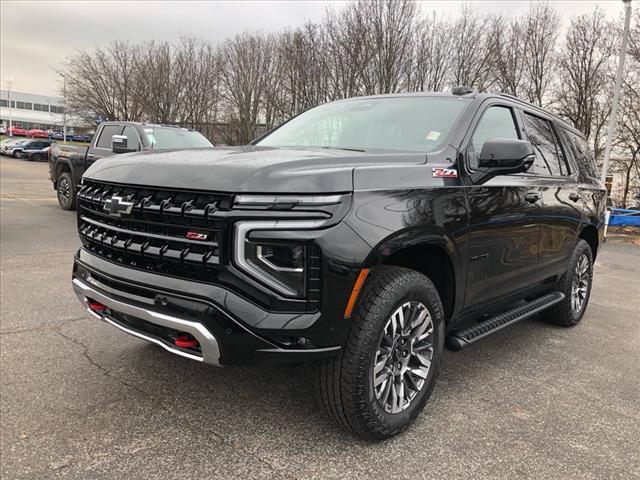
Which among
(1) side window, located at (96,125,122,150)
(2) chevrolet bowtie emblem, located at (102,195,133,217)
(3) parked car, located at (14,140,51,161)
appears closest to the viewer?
(2) chevrolet bowtie emblem, located at (102,195,133,217)

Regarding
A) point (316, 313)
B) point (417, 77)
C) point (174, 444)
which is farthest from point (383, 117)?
point (417, 77)

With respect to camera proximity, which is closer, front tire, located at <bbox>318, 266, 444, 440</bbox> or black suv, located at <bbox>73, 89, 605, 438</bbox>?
black suv, located at <bbox>73, 89, 605, 438</bbox>

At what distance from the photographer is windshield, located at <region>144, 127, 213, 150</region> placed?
9.83 meters

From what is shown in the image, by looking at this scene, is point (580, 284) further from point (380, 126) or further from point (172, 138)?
point (172, 138)

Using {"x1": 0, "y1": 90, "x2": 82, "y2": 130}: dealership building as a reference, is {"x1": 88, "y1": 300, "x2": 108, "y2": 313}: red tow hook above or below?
below

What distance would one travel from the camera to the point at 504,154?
118 inches

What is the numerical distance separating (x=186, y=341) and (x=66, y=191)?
1086 centimetres

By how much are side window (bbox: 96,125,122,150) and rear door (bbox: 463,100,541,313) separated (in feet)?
29.0

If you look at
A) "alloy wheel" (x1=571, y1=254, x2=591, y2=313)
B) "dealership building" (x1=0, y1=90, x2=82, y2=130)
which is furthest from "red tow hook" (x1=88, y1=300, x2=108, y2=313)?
"dealership building" (x1=0, y1=90, x2=82, y2=130)

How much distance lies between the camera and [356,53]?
2228 cm

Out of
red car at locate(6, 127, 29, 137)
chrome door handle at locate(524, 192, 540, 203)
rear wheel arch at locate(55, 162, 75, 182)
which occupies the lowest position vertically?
rear wheel arch at locate(55, 162, 75, 182)

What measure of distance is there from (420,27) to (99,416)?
21970 millimetres

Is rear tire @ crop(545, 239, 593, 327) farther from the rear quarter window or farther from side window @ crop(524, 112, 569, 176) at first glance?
side window @ crop(524, 112, 569, 176)

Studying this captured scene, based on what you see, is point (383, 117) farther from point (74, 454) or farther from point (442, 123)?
point (74, 454)
